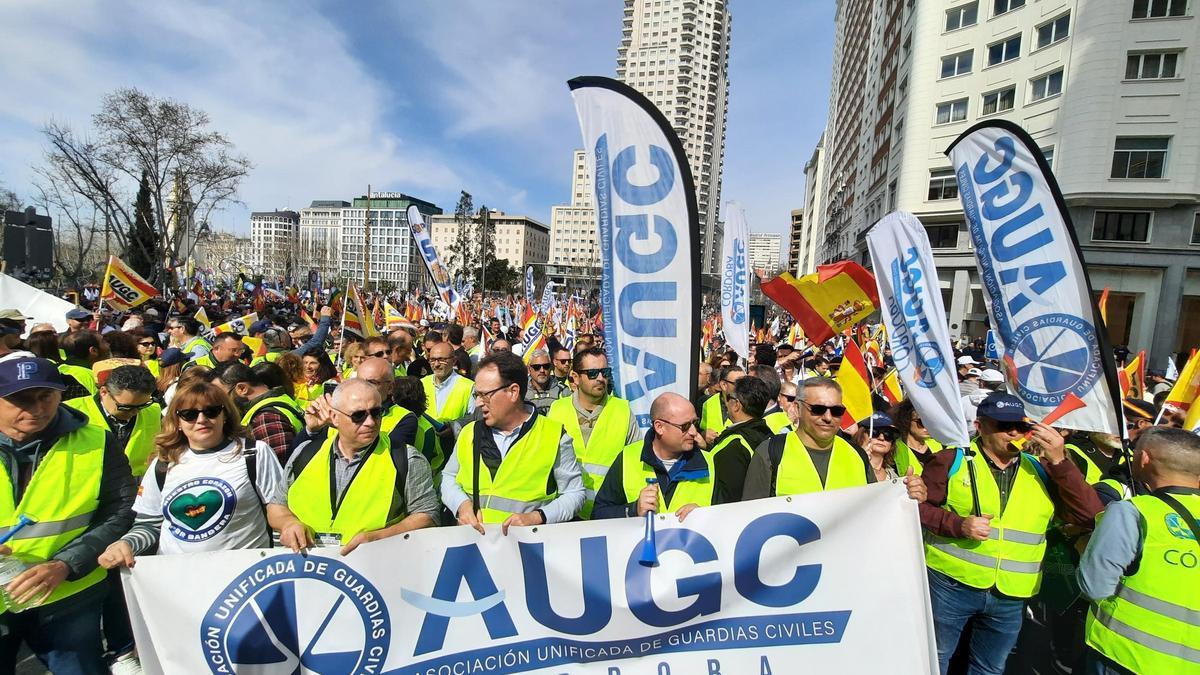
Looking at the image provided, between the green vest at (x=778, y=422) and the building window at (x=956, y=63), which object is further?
the building window at (x=956, y=63)

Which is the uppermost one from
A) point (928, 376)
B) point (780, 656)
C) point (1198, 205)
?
point (1198, 205)

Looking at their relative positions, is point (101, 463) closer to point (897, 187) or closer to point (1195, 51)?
point (1195, 51)

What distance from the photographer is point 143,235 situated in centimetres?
3978

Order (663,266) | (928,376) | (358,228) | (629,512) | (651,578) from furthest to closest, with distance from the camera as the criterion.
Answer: (358,228)
(663,266)
(928,376)
(629,512)
(651,578)

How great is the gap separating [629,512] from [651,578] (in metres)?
0.35

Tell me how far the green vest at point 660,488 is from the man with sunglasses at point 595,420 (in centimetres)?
76

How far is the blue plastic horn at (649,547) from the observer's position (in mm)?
2689

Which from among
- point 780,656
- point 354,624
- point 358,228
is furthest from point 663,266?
point 358,228

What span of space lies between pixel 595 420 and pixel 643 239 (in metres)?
1.50

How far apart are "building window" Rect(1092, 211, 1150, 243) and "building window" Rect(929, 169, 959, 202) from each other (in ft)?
21.5

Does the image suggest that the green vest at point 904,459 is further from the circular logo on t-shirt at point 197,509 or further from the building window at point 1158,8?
the building window at point 1158,8

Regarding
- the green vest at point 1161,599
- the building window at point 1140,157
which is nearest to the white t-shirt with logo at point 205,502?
the green vest at point 1161,599

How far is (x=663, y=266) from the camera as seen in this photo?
3.79 metres

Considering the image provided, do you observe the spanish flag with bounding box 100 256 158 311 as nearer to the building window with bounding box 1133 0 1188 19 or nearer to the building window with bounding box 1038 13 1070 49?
the building window with bounding box 1038 13 1070 49
